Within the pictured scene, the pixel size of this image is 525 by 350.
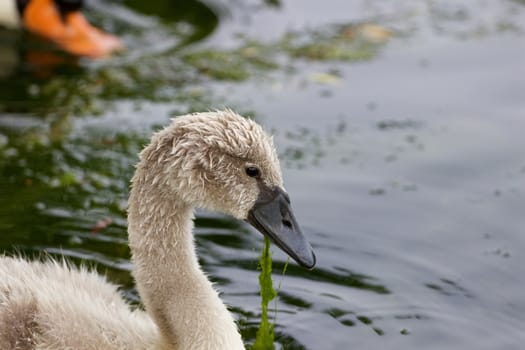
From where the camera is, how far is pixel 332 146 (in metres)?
8.62

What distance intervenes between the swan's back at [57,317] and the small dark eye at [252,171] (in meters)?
0.96

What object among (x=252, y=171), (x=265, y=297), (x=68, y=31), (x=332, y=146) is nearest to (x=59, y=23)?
(x=68, y=31)

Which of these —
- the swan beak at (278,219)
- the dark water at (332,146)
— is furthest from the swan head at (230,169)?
the dark water at (332,146)

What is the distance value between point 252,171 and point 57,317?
1158 mm

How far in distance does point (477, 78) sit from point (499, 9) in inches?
70.5

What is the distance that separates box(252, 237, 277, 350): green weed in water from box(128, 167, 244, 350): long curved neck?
308 millimetres

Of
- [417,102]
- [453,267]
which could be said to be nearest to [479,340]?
[453,267]

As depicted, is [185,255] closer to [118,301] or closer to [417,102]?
[118,301]

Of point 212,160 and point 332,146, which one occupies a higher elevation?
point 212,160

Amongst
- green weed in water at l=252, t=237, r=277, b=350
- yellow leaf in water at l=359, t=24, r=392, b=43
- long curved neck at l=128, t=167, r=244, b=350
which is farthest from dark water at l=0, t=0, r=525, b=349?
long curved neck at l=128, t=167, r=244, b=350

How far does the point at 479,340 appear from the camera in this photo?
6.06 m

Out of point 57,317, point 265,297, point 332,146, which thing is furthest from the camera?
point 332,146

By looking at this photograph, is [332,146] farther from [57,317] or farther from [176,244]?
[57,317]

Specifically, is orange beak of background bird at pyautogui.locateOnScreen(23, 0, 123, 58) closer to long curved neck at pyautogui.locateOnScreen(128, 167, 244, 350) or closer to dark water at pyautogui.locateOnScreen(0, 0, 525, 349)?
dark water at pyautogui.locateOnScreen(0, 0, 525, 349)
